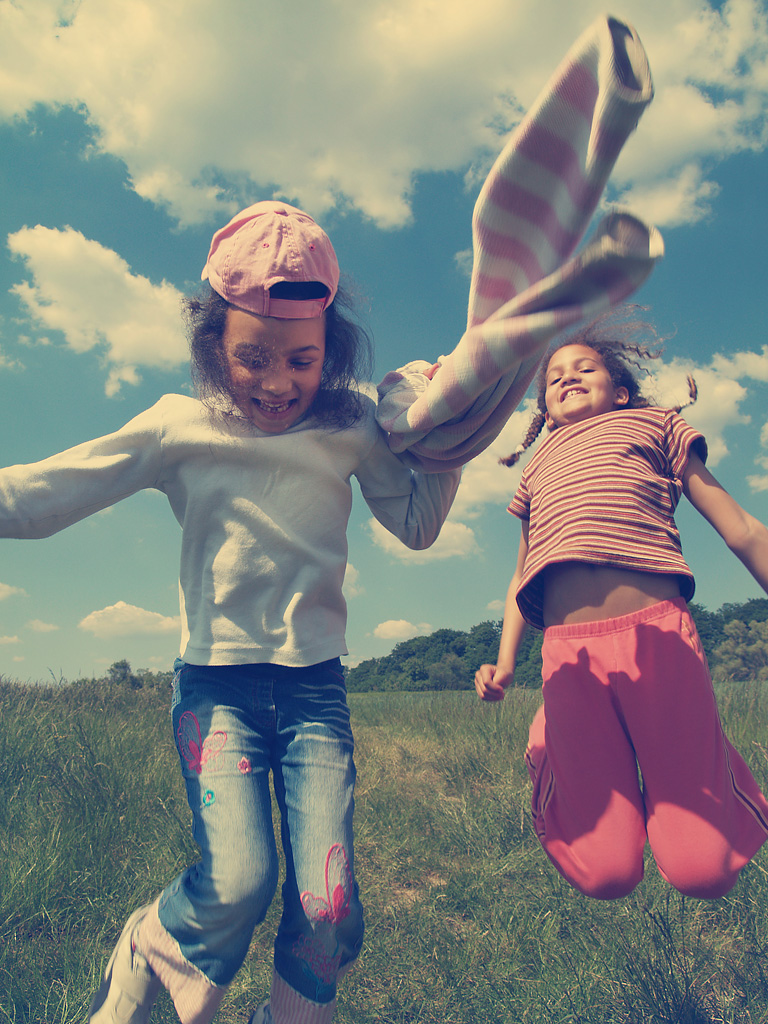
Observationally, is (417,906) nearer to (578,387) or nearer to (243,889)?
(243,889)

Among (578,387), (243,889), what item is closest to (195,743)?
(243,889)

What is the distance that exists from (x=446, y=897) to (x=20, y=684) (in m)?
4.59

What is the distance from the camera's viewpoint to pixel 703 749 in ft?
6.22

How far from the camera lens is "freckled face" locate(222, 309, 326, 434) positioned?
1824mm

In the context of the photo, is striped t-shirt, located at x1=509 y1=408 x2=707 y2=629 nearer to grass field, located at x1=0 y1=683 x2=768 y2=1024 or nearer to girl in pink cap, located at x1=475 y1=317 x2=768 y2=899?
girl in pink cap, located at x1=475 y1=317 x2=768 y2=899

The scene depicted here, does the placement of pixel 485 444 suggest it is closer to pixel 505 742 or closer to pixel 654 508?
pixel 654 508

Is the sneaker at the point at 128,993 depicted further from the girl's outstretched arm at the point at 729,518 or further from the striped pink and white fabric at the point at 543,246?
the girl's outstretched arm at the point at 729,518

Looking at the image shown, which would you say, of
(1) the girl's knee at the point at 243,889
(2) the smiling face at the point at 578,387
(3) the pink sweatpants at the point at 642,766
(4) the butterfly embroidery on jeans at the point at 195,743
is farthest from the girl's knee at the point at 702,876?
(2) the smiling face at the point at 578,387

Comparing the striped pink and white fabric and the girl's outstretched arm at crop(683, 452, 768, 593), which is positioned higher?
the striped pink and white fabric

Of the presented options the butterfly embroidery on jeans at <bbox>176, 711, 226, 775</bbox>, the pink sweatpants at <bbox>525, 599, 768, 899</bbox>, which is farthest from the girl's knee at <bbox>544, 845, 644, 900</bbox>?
the butterfly embroidery on jeans at <bbox>176, 711, 226, 775</bbox>

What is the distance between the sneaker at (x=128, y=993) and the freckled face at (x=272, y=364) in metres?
1.43

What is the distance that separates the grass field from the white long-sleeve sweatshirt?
4.13 ft

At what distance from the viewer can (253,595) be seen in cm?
183

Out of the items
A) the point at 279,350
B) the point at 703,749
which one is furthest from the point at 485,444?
the point at 703,749
